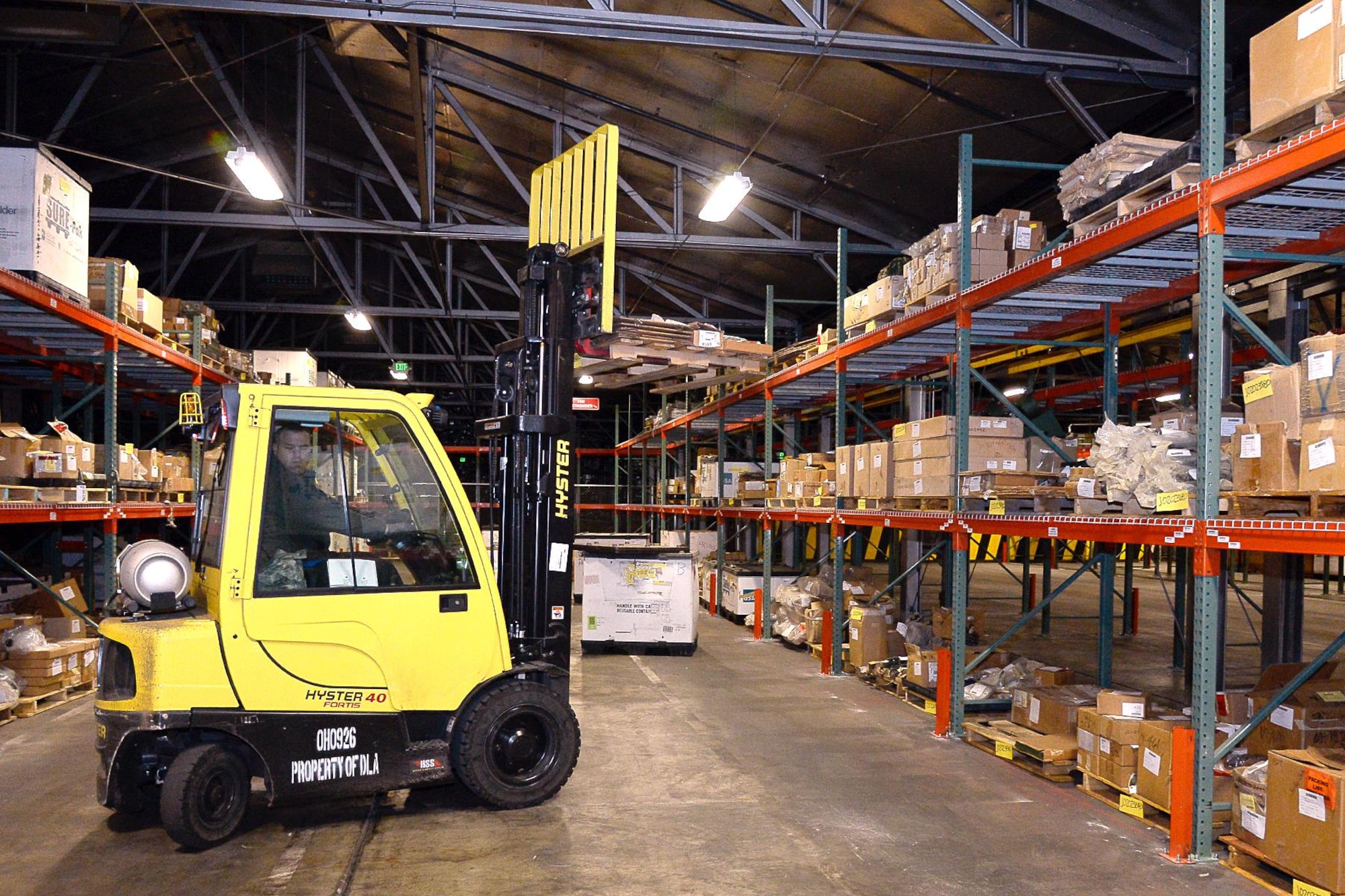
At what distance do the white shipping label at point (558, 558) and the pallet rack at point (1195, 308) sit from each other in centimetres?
331

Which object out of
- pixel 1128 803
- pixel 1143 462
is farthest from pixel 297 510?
pixel 1128 803

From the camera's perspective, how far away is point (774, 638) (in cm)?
1464

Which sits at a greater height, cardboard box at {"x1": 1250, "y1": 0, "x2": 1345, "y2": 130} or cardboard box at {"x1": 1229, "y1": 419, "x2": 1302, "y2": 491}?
cardboard box at {"x1": 1250, "y1": 0, "x2": 1345, "y2": 130}

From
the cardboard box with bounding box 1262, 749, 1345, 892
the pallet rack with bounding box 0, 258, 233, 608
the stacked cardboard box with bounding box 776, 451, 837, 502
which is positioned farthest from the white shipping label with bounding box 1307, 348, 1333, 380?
the pallet rack with bounding box 0, 258, 233, 608

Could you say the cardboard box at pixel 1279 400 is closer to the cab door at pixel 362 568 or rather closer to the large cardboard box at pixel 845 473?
the cab door at pixel 362 568

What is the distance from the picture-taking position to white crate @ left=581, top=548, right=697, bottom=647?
500 inches

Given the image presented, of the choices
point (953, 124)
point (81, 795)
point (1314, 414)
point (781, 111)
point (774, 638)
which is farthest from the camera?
point (774, 638)

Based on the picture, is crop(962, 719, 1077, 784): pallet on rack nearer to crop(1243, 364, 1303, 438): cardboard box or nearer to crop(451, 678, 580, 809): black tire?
crop(1243, 364, 1303, 438): cardboard box

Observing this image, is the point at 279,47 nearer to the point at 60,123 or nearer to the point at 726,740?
the point at 60,123

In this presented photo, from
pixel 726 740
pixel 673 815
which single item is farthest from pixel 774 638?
pixel 673 815

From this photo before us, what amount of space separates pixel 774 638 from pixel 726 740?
651 centimetres

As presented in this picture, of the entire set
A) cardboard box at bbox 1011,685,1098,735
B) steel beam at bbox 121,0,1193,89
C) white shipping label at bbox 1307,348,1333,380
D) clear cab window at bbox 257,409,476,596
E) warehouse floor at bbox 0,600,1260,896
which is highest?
steel beam at bbox 121,0,1193,89

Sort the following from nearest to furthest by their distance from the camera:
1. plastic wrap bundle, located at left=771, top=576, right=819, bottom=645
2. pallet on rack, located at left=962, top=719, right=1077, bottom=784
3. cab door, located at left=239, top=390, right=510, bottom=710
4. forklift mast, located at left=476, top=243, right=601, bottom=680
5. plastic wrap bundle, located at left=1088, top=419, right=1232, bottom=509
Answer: cab door, located at left=239, top=390, right=510, bottom=710
plastic wrap bundle, located at left=1088, top=419, right=1232, bottom=509
forklift mast, located at left=476, top=243, right=601, bottom=680
pallet on rack, located at left=962, top=719, right=1077, bottom=784
plastic wrap bundle, located at left=771, top=576, right=819, bottom=645

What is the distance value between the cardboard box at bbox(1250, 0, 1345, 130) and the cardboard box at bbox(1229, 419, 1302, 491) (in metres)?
1.57
